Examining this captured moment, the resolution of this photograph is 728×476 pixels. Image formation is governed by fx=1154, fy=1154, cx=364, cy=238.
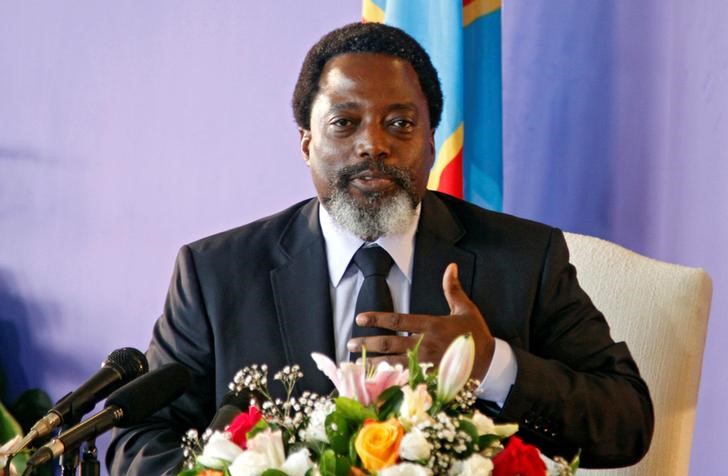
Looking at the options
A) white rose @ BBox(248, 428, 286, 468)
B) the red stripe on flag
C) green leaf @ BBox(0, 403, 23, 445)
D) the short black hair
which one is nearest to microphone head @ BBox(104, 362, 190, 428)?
white rose @ BBox(248, 428, 286, 468)

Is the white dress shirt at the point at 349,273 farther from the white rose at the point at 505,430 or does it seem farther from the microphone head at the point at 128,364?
the white rose at the point at 505,430

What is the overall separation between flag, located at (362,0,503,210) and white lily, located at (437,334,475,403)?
166cm

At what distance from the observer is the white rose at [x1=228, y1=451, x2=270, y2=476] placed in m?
1.34

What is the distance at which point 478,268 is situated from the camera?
2.43m

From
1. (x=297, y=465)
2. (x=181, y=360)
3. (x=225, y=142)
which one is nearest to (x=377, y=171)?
(x=181, y=360)

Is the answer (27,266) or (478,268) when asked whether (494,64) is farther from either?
(27,266)

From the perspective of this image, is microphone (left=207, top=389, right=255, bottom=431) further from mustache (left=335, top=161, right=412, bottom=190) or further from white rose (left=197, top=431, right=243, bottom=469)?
mustache (left=335, top=161, right=412, bottom=190)

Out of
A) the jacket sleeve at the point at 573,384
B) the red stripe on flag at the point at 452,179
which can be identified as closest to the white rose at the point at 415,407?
the jacket sleeve at the point at 573,384

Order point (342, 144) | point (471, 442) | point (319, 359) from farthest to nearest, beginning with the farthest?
point (342, 144)
point (319, 359)
point (471, 442)

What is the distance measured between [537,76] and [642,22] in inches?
12.5

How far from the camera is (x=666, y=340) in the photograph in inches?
96.5

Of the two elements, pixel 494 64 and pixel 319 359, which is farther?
pixel 494 64

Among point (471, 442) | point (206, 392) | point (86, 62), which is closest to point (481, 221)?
point (206, 392)

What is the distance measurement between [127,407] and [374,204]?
34.5 inches
